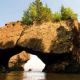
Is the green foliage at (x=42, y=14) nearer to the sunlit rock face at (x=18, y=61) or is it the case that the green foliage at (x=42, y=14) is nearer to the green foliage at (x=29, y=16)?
the green foliage at (x=29, y=16)

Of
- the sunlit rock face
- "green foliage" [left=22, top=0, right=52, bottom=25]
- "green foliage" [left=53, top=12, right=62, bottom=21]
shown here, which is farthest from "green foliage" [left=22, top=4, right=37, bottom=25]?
the sunlit rock face

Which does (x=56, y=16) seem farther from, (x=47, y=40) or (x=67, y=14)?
(x=47, y=40)

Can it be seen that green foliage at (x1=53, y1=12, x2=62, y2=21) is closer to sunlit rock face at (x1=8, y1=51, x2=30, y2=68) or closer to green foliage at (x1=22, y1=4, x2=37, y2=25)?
green foliage at (x1=22, y1=4, x2=37, y2=25)

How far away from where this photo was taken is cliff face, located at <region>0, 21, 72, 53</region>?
181 feet

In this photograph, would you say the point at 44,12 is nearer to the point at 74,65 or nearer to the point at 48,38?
the point at 48,38

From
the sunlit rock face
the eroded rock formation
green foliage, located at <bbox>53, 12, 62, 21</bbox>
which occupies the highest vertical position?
green foliage, located at <bbox>53, 12, 62, 21</bbox>

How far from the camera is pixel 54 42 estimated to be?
5591 centimetres

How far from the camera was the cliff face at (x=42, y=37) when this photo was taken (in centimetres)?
5519

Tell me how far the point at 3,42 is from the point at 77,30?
54.8ft

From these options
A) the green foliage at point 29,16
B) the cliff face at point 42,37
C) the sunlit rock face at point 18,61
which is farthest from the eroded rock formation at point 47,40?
the sunlit rock face at point 18,61

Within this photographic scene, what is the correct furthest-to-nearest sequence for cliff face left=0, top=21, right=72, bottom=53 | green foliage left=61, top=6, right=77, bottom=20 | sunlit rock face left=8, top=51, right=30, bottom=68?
sunlit rock face left=8, top=51, right=30, bottom=68 < green foliage left=61, top=6, right=77, bottom=20 < cliff face left=0, top=21, right=72, bottom=53

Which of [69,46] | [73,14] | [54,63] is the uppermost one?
[73,14]

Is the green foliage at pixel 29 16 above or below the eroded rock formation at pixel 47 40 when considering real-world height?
above

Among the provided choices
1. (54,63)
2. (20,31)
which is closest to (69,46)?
(54,63)
